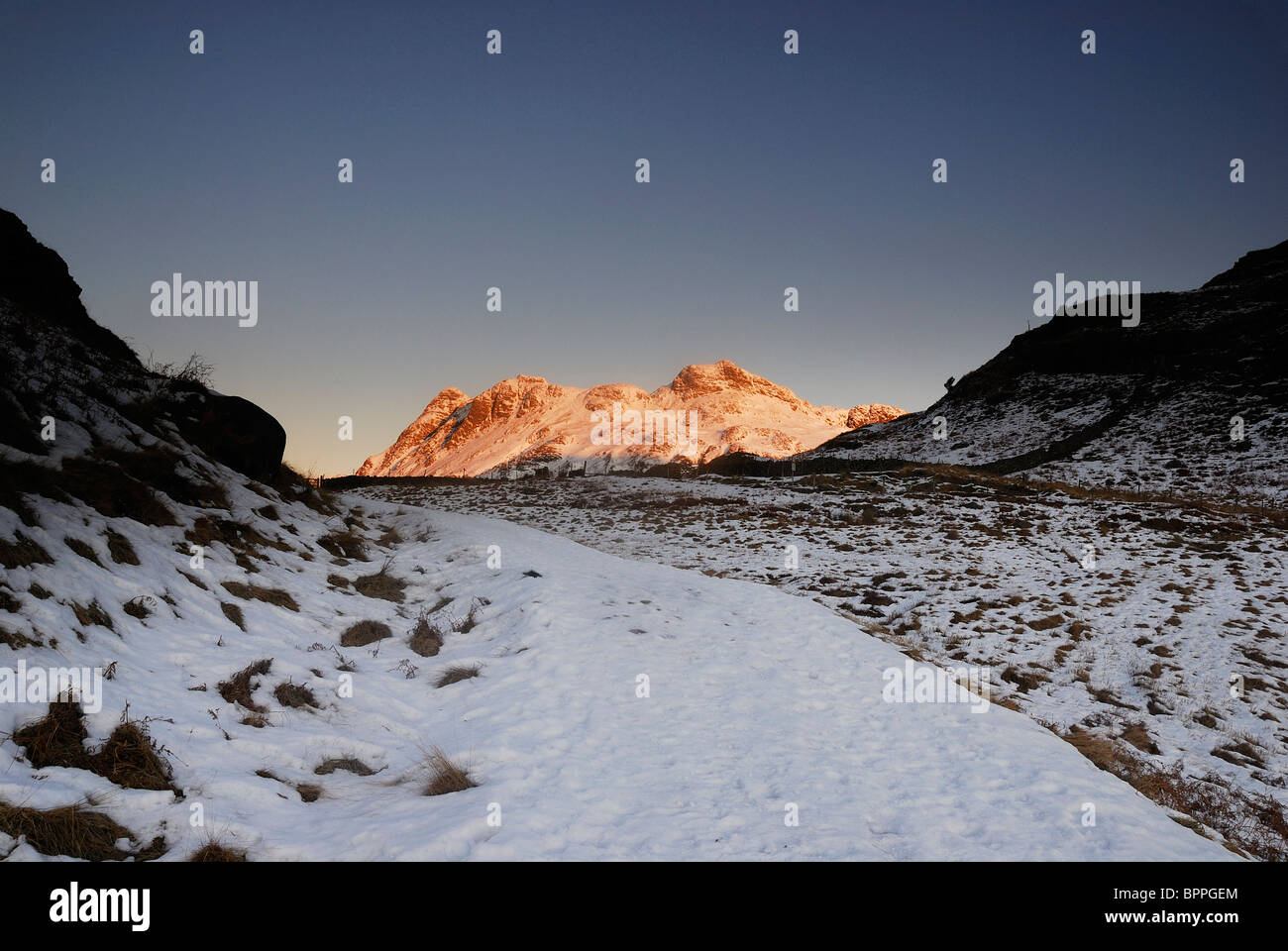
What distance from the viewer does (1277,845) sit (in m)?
5.33

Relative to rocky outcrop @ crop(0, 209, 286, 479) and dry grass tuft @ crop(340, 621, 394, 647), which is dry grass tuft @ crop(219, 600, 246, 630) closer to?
dry grass tuft @ crop(340, 621, 394, 647)

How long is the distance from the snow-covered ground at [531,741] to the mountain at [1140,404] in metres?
29.7

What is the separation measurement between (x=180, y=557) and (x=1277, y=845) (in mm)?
12128

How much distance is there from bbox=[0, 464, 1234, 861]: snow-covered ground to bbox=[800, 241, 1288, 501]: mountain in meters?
29.7

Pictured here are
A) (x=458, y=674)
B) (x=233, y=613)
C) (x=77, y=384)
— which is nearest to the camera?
(x=233, y=613)

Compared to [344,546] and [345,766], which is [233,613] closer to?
[345,766]

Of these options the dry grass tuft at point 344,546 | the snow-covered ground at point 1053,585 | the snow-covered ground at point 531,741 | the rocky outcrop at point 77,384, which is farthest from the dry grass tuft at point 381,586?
the snow-covered ground at point 1053,585

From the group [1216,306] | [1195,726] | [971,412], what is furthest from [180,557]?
[1216,306]

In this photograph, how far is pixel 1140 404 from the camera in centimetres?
4178

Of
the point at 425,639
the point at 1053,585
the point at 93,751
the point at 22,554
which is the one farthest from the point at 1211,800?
the point at 22,554

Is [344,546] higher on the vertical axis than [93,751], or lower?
higher

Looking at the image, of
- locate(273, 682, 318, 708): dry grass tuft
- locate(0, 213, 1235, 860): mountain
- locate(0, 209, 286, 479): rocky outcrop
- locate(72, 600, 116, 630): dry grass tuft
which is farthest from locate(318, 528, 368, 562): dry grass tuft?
locate(273, 682, 318, 708): dry grass tuft

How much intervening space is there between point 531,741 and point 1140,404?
52.5 m
